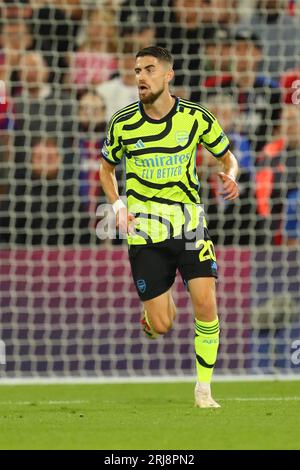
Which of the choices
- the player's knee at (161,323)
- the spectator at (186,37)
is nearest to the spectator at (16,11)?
the spectator at (186,37)

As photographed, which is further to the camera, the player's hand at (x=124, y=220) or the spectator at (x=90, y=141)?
the spectator at (x=90, y=141)

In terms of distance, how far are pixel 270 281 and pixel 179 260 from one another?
3.26 meters

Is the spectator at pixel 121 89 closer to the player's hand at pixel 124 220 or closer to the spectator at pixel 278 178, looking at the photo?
the spectator at pixel 278 178

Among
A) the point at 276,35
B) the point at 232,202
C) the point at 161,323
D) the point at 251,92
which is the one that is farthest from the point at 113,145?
the point at 276,35

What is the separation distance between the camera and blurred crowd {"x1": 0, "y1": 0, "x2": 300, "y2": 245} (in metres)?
10.9

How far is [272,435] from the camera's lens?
5.93 metres

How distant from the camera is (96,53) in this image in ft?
38.2

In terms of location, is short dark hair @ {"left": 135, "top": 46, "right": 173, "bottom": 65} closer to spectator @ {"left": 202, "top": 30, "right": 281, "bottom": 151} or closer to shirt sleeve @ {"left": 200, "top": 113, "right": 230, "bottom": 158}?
shirt sleeve @ {"left": 200, "top": 113, "right": 230, "bottom": 158}

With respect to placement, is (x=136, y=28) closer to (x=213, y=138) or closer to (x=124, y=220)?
(x=213, y=138)

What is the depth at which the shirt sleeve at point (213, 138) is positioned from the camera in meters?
7.43

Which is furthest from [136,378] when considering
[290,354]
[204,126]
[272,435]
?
[272,435]

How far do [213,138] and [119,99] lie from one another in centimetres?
408

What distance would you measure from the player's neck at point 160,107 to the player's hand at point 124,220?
0.68 metres

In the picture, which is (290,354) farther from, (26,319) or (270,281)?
(26,319)
